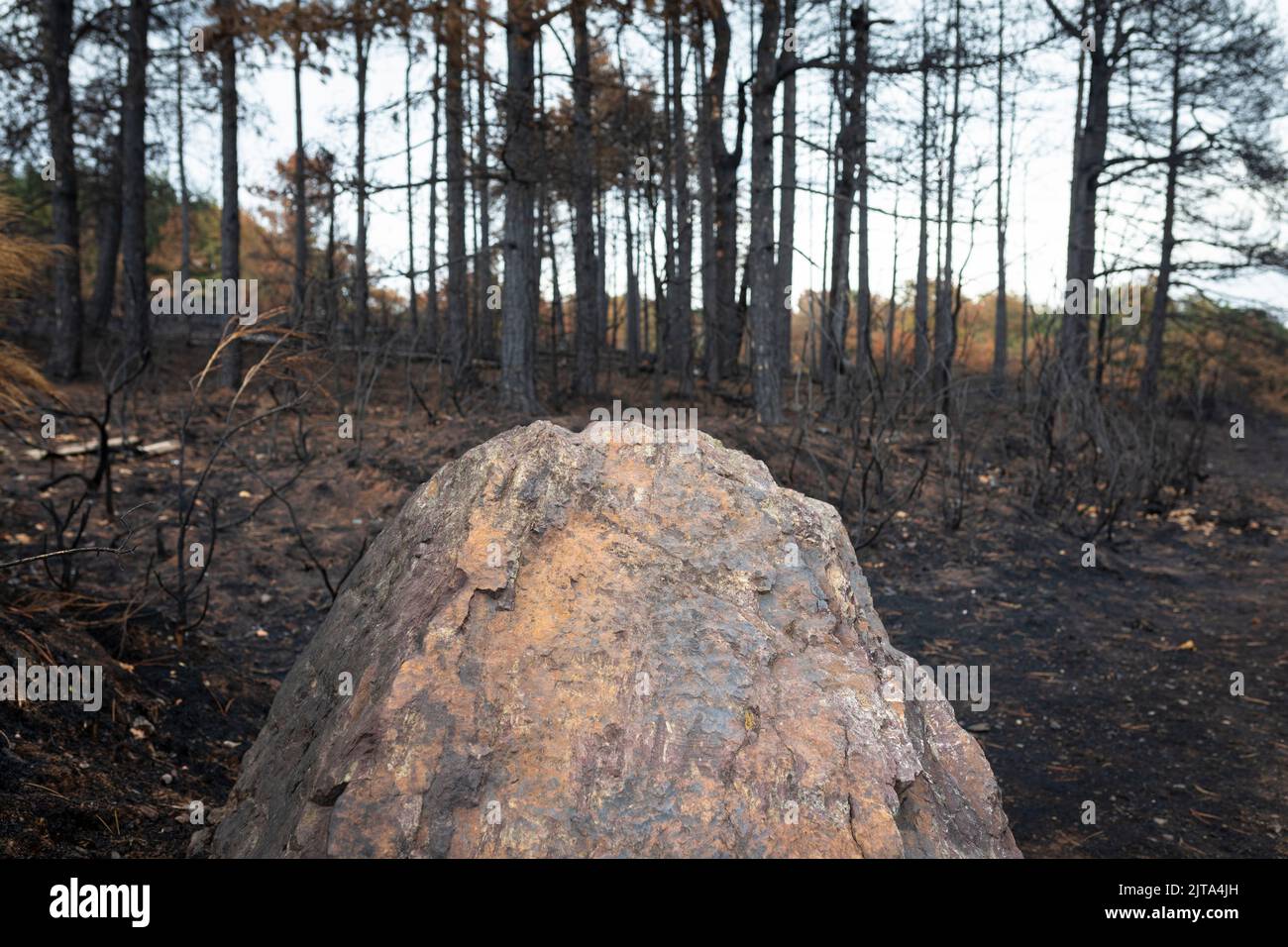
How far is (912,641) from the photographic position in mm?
5641

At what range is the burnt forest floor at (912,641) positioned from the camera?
323 centimetres

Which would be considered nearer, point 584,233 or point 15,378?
point 15,378

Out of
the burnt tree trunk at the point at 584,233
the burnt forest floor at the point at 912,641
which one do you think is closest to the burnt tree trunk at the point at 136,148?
the burnt forest floor at the point at 912,641

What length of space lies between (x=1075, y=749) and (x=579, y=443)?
3.11 m

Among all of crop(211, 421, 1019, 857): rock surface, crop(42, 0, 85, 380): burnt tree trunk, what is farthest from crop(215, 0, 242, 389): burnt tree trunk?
crop(211, 421, 1019, 857): rock surface

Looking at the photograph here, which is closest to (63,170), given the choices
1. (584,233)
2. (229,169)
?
(229,169)

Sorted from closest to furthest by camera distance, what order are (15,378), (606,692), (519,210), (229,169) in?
(606,692) < (15,378) < (519,210) < (229,169)

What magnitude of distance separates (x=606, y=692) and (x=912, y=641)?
400cm

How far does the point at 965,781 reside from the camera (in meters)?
2.30

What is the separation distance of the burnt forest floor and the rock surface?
107 cm

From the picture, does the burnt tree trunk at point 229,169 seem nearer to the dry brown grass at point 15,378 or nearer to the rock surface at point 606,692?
the dry brown grass at point 15,378

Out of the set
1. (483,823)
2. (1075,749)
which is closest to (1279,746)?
(1075,749)

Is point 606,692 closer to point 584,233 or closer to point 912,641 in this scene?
point 912,641
